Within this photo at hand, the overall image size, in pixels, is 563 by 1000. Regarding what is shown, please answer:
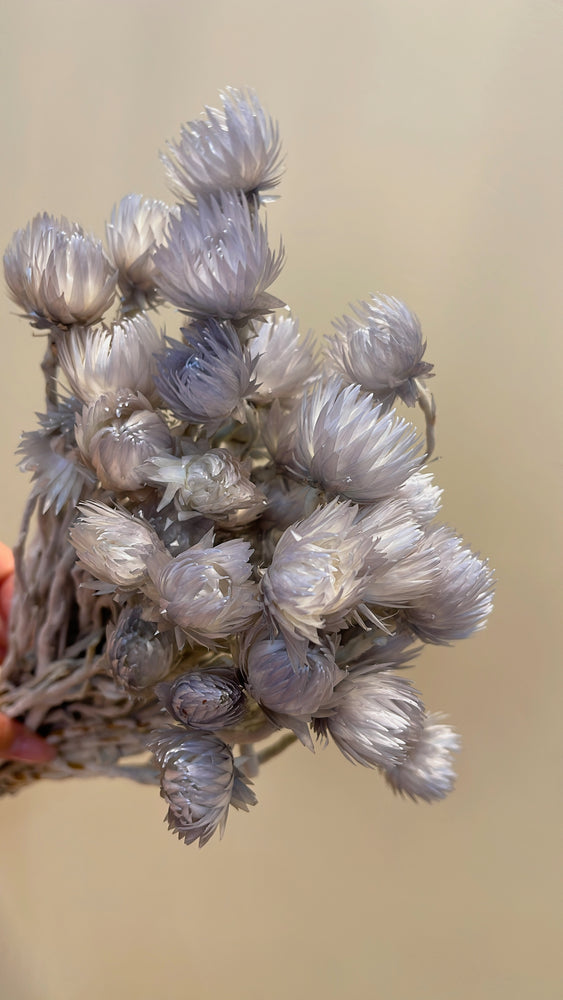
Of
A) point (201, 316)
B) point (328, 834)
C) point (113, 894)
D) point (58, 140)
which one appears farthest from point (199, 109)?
point (113, 894)

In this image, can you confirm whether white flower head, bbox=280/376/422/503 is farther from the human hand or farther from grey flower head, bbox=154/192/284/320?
the human hand

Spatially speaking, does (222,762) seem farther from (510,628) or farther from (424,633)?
(510,628)

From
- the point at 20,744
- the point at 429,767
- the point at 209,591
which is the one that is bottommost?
the point at 20,744

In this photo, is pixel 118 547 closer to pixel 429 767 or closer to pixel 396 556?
pixel 396 556

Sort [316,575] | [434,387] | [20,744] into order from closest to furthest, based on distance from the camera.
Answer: [316,575] < [20,744] < [434,387]

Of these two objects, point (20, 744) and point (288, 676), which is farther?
point (20, 744)

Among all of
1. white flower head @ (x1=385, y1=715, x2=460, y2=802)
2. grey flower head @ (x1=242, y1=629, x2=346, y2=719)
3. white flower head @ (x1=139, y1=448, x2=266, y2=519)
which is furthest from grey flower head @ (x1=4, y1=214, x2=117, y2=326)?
white flower head @ (x1=385, y1=715, x2=460, y2=802)

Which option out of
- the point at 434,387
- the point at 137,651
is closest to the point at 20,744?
the point at 137,651

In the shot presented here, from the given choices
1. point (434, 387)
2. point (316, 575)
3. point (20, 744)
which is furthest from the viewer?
point (434, 387)
